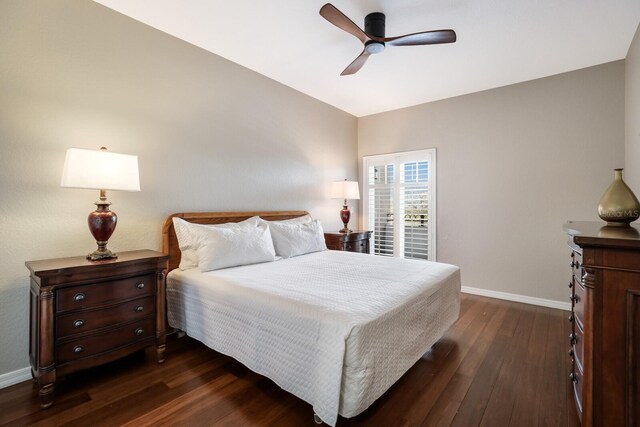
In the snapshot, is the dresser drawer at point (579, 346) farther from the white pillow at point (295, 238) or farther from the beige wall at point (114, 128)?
the beige wall at point (114, 128)

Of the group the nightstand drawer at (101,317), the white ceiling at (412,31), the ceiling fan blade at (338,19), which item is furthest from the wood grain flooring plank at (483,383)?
the white ceiling at (412,31)

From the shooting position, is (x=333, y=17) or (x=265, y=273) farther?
(x=265, y=273)

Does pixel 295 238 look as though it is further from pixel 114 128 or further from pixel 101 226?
pixel 114 128

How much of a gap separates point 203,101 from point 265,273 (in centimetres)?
183

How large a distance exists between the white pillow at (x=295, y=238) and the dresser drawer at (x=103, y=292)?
1225 millimetres

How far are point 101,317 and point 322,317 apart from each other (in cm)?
147

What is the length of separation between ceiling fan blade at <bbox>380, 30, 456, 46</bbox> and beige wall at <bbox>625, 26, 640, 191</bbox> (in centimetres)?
171

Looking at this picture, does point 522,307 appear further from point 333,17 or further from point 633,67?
point 333,17

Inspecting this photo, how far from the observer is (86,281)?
5.96 feet

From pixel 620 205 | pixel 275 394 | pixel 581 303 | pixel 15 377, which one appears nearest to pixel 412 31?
pixel 620 205

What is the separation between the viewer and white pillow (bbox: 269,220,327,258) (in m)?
3.05

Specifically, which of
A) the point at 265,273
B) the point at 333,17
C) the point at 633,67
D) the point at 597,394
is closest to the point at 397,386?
the point at 597,394

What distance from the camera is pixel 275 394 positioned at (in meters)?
1.80

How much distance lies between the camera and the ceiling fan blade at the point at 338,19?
1.89 m
